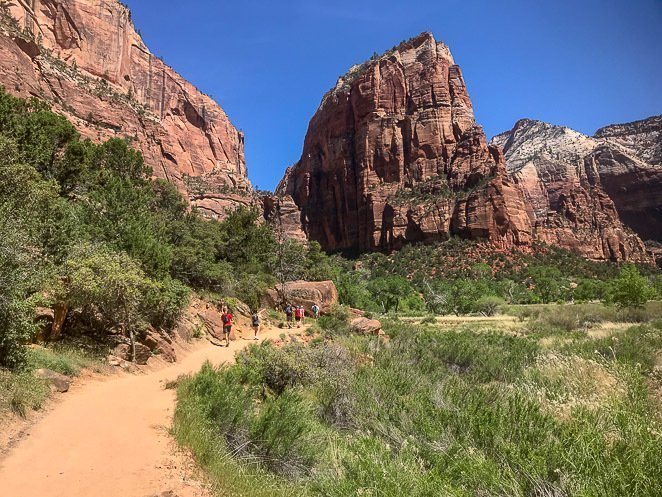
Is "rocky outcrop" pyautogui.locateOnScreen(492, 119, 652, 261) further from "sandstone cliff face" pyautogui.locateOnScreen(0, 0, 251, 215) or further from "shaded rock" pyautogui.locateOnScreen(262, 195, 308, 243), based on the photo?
"sandstone cliff face" pyautogui.locateOnScreen(0, 0, 251, 215)

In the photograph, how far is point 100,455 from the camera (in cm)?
523

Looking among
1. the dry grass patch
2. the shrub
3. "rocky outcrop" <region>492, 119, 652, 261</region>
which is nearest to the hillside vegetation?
the shrub

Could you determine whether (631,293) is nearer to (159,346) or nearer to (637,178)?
(159,346)

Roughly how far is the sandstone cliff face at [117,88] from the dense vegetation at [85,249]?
66.7 ft

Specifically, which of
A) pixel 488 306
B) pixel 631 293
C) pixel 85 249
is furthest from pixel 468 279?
pixel 85 249

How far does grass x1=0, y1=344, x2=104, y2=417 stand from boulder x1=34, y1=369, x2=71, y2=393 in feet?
0.51

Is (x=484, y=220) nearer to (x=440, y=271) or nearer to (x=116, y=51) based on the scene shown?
(x=440, y=271)

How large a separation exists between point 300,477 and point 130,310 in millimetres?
8248

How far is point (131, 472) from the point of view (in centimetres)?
483

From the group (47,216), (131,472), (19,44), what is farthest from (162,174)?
(131,472)

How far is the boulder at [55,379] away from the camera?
7836 mm

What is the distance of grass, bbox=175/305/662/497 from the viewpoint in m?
3.56

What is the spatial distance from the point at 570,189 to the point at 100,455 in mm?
151291

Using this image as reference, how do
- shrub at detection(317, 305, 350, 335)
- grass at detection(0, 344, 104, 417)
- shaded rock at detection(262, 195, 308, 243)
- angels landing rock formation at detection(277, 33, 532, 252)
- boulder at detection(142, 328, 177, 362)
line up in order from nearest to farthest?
grass at detection(0, 344, 104, 417)
boulder at detection(142, 328, 177, 362)
shrub at detection(317, 305, 350, 335)
angels landing rock formation at detection(277, 33, 532, 252)
shaded rock at detection(262, 195, 308, 243)
